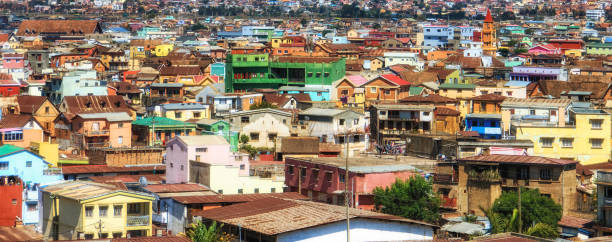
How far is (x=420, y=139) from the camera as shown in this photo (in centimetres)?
3791

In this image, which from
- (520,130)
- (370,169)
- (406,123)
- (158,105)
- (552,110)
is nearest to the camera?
(370,169)

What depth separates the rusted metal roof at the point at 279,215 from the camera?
22.5 meters

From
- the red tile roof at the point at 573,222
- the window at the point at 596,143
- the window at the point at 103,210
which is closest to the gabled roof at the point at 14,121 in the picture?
the window at the point at 103,210

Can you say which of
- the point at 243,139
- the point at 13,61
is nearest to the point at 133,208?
the point at 243,139

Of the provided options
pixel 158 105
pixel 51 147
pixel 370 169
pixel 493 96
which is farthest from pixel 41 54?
pixel 370 169

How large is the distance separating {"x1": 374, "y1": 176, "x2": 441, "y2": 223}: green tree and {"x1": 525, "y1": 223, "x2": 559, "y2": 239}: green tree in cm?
265

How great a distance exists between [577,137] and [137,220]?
56.3ft

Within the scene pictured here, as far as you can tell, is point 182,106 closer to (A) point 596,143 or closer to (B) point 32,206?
(A) point 596,143

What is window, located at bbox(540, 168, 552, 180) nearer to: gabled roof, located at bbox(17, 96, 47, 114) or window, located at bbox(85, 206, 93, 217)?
window, located at bbox(85, 206, 93, 217)

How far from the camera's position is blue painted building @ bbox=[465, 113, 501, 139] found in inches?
1576

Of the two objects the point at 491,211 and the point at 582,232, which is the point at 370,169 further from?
the point at 582,232

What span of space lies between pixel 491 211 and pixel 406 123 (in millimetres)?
15269

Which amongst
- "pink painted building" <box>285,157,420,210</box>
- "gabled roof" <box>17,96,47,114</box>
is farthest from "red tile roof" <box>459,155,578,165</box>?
"gabled roof" <box>17,96,47,114</box>

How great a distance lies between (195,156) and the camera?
32.2 meters
